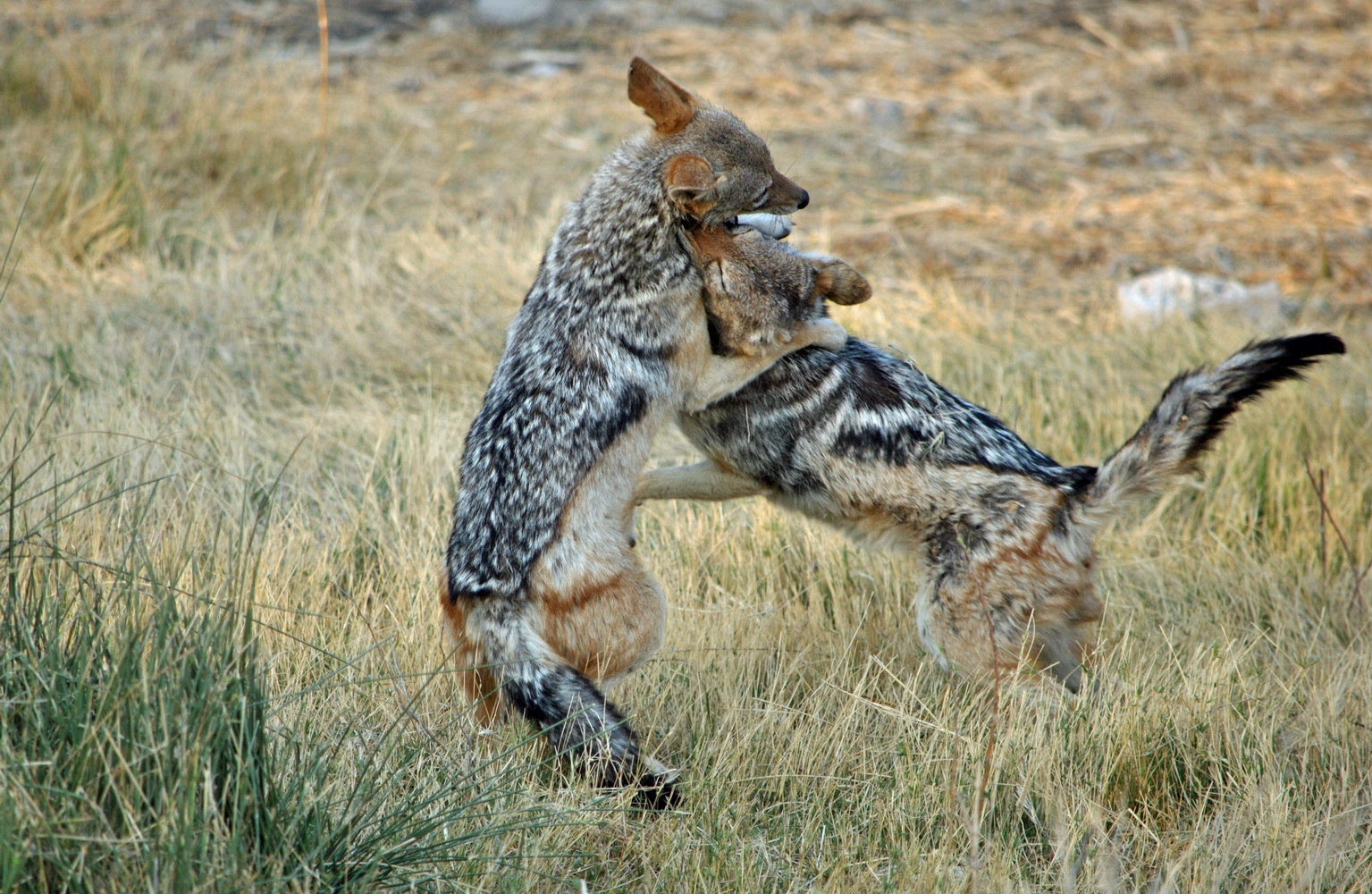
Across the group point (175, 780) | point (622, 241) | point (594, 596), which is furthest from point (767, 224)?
point (175, 780)

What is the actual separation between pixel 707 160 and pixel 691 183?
0.23 metres

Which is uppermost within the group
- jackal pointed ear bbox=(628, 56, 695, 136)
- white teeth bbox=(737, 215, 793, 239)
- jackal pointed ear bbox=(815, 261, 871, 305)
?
jackal pointed ear bbox=(628, 56, 695, 136)

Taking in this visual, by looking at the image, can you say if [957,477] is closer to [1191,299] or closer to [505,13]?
[1191,299]

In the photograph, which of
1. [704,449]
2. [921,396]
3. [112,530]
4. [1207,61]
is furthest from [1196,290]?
[112,530]

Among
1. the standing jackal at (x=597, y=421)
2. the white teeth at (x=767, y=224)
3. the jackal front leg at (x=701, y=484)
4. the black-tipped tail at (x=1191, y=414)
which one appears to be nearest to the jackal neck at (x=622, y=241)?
the standing jackal at (x=597, y=421)

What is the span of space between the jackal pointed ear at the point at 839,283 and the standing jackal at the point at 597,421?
13 centimetres

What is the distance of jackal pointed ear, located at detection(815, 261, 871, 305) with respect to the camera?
448 cm

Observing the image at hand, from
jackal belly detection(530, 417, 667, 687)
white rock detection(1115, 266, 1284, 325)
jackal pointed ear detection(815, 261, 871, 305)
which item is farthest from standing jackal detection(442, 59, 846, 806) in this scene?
white rock detection(1115, 266, 1284, 325)

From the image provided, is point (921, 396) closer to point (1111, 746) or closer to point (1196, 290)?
point (1111, 746)

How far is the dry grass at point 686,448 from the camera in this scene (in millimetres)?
3400

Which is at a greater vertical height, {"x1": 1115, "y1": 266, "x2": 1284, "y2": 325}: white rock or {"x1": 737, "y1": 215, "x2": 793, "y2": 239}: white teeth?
{"x1": 737, "y1": 215, "x2": 793, "y2": 239}: white teeth

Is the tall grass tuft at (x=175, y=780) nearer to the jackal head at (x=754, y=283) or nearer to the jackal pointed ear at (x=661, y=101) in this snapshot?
the jackal head at (x=754, y=283)

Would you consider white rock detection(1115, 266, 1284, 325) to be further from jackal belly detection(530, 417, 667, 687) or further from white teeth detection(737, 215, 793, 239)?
jackal belly detection(530, 417, 667, 687)

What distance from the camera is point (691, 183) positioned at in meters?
4.24
